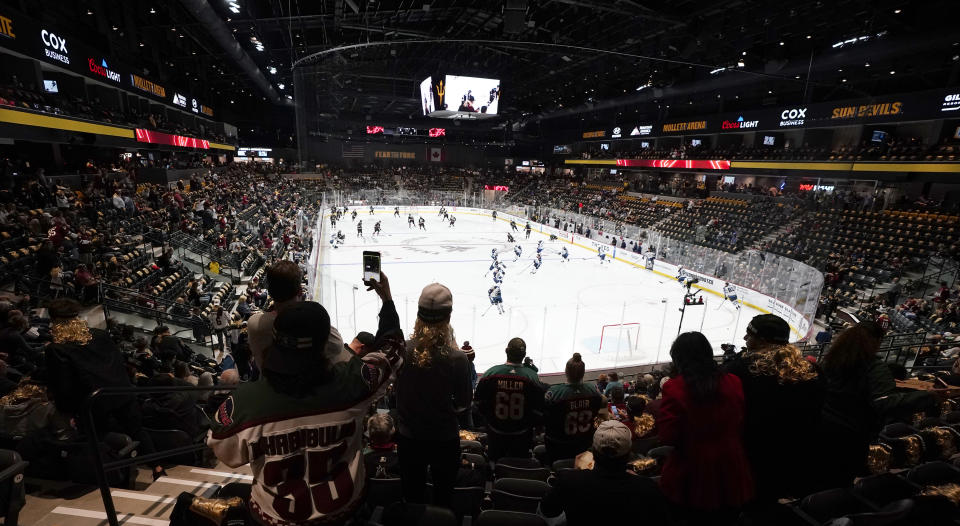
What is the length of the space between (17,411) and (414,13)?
2281 cm

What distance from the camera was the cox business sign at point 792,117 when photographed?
25341 mm

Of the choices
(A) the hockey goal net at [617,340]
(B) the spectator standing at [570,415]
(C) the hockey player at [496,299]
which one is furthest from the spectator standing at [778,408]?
(C) the hockey player at [496,299]

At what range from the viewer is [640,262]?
22594mm

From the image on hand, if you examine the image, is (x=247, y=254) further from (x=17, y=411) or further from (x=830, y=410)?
(x=830, y=410)

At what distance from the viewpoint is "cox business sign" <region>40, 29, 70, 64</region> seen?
14547mm

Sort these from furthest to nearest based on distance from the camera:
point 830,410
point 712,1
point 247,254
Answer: point 712,1 < point 247,254 < point 830,410

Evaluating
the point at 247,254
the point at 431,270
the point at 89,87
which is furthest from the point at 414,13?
the point at 89,87

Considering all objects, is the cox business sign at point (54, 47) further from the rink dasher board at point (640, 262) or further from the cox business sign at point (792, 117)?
the cox business sign at point (792, 117)

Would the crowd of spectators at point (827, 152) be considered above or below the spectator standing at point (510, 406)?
above

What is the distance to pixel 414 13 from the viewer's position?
70.4ft

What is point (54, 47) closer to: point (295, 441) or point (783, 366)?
point (295, 441)

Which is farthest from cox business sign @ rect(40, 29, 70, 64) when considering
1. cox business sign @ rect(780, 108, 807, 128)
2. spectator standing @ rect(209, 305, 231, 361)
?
cox business sign @ rect(780, 108, 807, 128)

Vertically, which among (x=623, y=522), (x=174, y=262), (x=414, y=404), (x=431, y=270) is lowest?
(x=431, y=270)

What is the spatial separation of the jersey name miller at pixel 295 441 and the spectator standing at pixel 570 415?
7.22 feet
